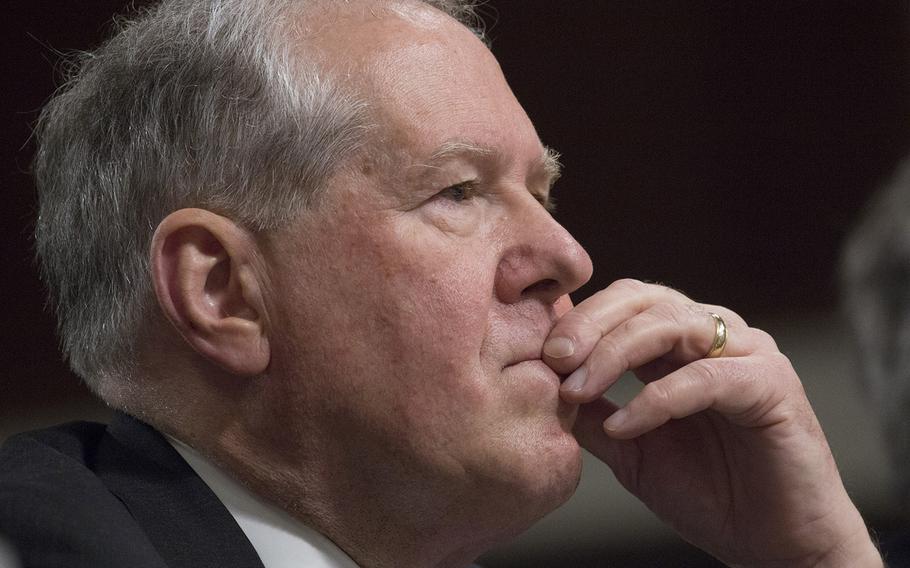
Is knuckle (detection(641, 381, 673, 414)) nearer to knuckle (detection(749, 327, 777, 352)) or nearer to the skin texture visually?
the skin texture

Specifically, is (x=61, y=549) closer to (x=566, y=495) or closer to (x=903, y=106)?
(x=566, y=495)

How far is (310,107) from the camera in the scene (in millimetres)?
1562

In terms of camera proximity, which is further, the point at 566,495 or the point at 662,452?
the point at 662,452

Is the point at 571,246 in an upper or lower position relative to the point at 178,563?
upper

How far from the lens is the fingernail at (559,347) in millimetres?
1536

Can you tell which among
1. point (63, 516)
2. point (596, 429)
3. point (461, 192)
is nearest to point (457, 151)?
point (461, 192)

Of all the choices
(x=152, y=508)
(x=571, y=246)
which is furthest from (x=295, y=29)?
(x=152, y=508)

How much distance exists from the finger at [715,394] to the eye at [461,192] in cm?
35

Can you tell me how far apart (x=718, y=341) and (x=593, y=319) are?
21 centimetres

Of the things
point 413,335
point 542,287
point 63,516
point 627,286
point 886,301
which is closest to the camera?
point 63,516

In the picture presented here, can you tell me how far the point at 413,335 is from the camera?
1474 millimetres

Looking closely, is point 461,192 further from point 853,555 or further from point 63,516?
point 853,555

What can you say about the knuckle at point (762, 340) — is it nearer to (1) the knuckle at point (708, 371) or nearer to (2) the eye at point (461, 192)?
(1) the knuckle at point (708, 371)

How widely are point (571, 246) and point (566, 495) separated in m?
0.33
